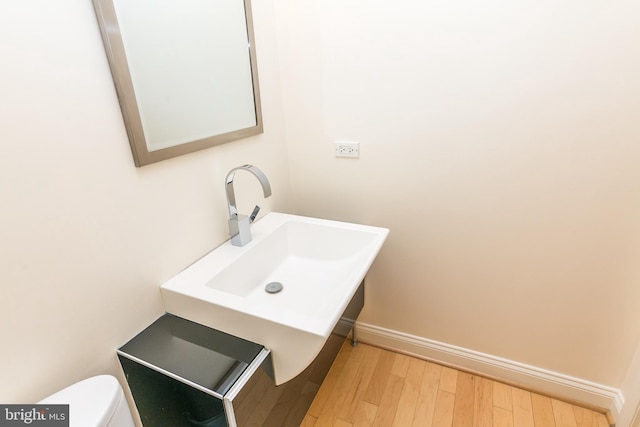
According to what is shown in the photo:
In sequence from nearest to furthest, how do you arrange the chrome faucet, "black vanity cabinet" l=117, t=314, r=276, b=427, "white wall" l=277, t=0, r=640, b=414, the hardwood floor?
"black vanity cabinet" l=117, t=314, r=276, b=427
"white wall" l=277, t=0, r=640, b=414
the chrome faucet
the hardwood floor

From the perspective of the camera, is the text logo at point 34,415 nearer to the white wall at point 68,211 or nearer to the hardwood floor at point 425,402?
the white wall at point 68,211

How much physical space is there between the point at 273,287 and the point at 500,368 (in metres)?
1.29

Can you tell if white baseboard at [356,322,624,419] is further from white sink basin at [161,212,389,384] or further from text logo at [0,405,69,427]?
text logo at [0,405,69,427]

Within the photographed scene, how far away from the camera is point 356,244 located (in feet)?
4.88

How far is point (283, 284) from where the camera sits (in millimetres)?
1392

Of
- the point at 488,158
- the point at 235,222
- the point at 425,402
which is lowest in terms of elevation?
the point at 425,402

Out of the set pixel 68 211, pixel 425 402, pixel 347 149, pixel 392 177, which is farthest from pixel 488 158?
pixel 68 211

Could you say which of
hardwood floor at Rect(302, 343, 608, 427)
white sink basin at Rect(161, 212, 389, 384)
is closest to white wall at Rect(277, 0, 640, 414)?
hardwood floor at Rect(302, 343, 608, 427)

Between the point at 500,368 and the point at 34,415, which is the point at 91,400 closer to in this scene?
the point at 34,415

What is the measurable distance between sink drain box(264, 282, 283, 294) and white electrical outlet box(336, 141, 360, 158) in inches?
27.9

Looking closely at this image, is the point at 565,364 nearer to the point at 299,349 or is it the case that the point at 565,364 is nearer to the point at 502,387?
the point at 502,387

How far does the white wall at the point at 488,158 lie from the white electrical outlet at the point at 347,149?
38mm

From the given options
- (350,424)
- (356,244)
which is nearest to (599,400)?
(350,424)

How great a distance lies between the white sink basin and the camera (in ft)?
3.18
